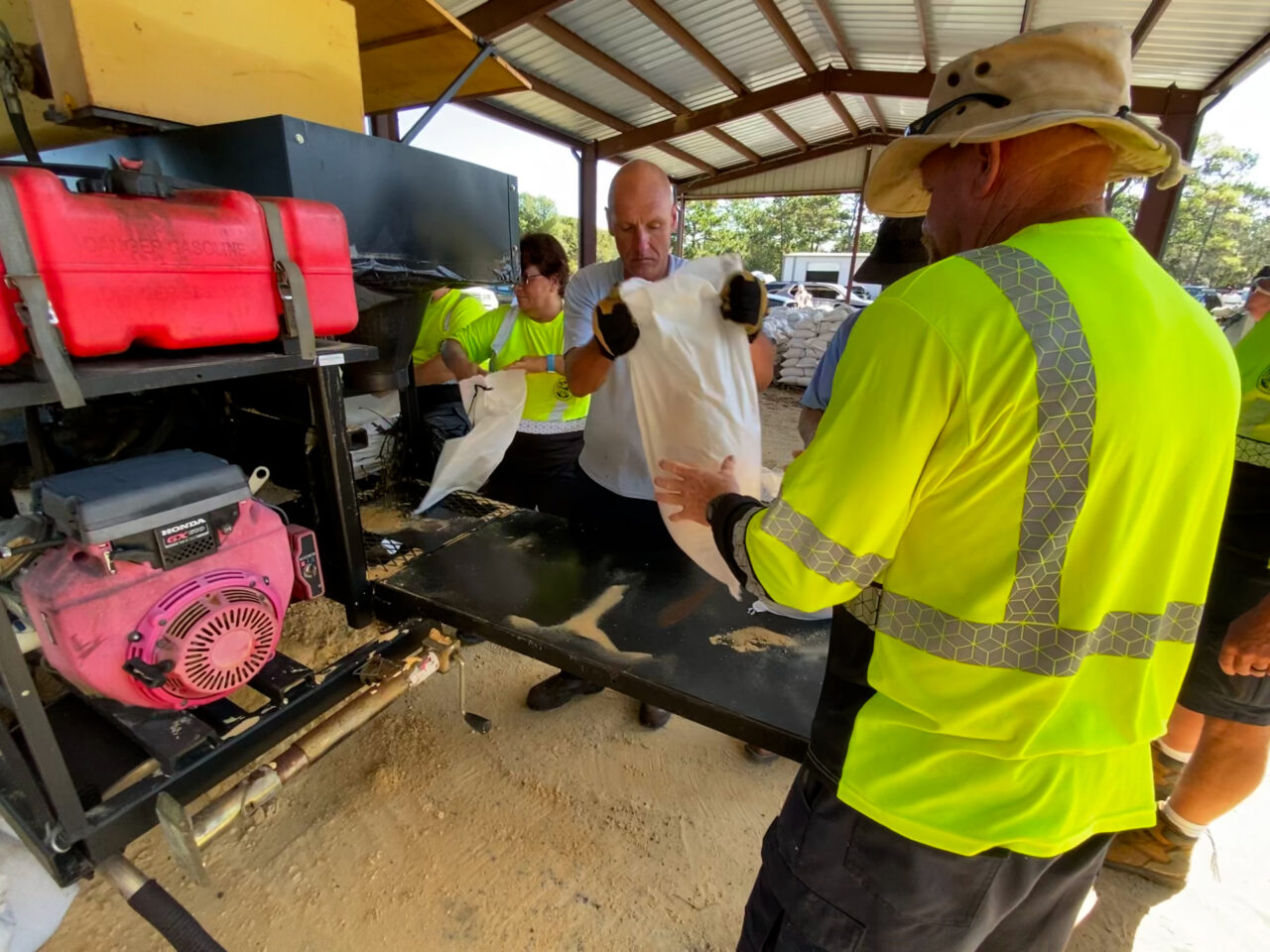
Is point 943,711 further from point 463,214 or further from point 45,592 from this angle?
point 463,214

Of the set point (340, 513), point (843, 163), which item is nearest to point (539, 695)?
point (340, 513)

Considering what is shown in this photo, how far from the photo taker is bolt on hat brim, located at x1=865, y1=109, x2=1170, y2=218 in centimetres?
73

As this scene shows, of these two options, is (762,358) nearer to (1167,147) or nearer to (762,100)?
(1167,147)

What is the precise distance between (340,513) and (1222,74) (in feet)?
29.5

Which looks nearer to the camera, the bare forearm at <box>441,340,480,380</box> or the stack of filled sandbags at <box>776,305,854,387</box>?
the bare forearm at <box>441,340,480,380</box>

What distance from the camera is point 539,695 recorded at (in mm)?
2250

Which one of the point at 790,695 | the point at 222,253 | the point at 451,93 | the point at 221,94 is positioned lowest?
the point at 790,695

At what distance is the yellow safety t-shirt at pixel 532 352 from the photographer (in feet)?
9.23

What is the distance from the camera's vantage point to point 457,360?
9.50 feet

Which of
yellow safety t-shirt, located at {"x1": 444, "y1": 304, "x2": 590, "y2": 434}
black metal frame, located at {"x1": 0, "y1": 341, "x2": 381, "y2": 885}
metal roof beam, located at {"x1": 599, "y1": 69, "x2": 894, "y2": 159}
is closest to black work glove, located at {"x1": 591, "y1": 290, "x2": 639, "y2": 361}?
black metal frame, located at {"x1": 0, "y1": 341, "x2": 381, "y2": 885}

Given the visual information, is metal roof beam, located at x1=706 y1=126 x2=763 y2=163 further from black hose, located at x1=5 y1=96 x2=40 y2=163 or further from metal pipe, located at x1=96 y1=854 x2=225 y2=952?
metal pipe, located at x1=96 y1=854 x2=225 y2=952

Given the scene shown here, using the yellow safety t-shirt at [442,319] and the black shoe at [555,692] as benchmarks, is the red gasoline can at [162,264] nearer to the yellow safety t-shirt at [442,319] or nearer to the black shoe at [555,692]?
the black shoe at [555,692]

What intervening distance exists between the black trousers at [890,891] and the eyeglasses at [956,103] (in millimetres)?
967

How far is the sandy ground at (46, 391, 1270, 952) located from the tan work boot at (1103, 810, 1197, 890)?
0.04 m
